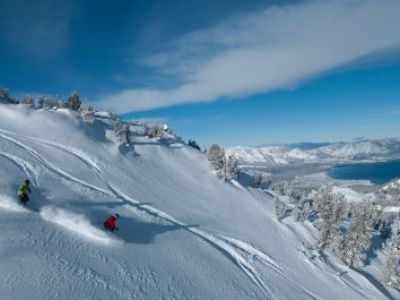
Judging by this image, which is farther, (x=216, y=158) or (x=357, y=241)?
(x=216, y=158)

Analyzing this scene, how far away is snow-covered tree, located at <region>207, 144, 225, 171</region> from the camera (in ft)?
124

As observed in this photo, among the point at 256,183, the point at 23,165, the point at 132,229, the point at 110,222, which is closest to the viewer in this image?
the point at 110,222

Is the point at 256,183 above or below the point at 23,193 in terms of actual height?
below

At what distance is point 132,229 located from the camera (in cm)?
1909

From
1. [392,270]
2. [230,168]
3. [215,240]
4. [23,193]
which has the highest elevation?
[23,193]

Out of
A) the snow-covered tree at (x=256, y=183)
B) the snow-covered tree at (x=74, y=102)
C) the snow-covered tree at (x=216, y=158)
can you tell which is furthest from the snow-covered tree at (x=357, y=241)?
the snow-covered tree at (x=74, y=102)

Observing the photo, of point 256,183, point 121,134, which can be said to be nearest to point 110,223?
point 121,134

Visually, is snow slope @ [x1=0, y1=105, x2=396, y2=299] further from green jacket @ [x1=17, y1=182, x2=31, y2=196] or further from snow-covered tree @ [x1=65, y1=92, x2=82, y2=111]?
snow-covered tree @ [x1=65, y1=92, x2=82, y2=111]

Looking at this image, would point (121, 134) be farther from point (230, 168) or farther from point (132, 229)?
point (132, 229)

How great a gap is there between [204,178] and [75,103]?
17001mm

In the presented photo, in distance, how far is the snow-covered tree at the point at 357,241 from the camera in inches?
1235

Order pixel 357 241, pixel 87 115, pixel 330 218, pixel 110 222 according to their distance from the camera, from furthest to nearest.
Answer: pixel 87 115 → pixel 330 218 → pixel 357 241 → pixel 110 222

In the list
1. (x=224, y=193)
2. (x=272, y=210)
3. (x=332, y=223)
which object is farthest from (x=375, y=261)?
(x=224, y=193)

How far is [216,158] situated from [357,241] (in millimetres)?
16686
